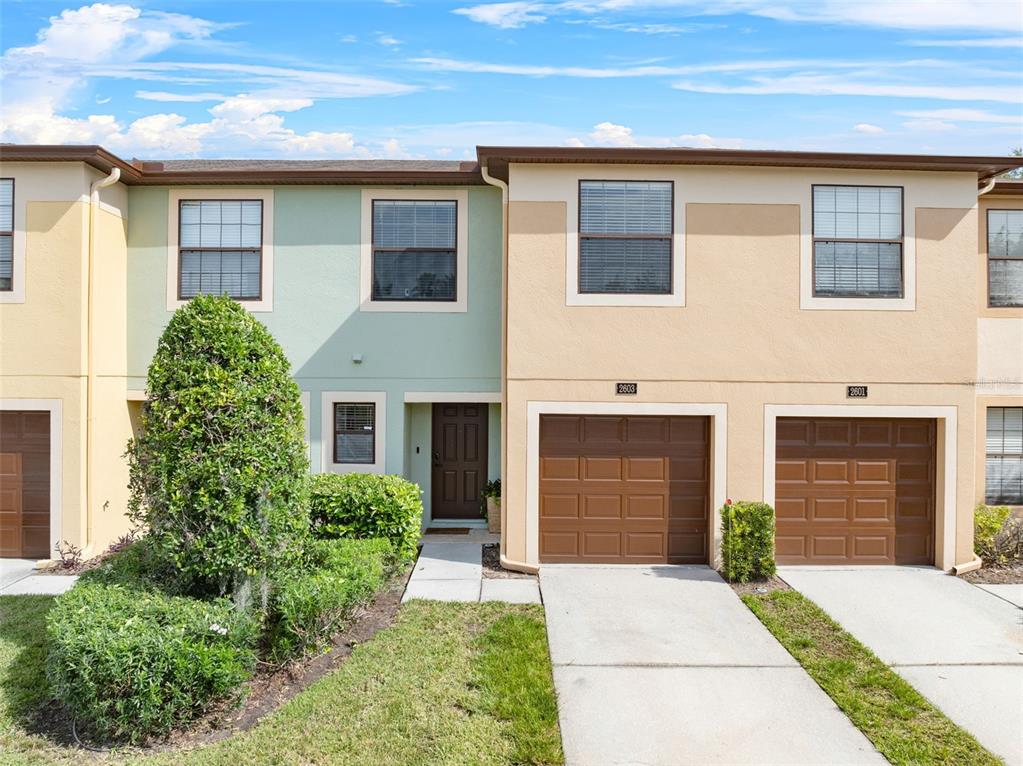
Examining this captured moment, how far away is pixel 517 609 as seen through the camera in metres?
7.52

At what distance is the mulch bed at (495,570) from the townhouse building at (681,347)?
0.18 metres

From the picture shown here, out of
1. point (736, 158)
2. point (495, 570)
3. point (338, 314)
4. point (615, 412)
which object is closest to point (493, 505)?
point (495, 570)

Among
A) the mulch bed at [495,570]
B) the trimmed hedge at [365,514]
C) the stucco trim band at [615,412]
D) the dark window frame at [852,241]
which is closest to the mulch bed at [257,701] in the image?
the trimmed hedge at [365,514]

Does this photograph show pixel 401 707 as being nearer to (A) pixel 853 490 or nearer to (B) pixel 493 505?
(B) pixel 493 505

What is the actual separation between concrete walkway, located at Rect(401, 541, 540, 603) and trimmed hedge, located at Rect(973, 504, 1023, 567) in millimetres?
6367

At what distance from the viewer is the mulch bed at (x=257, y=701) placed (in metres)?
5.06

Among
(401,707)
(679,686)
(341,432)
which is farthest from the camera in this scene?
(341,432)

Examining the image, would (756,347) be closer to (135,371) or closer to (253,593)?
(253,593)

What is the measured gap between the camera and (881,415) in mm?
9008

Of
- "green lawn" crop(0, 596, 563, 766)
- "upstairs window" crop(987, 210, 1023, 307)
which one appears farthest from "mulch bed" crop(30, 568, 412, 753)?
"upstairs window" crop(987, 210, 1023, 307)

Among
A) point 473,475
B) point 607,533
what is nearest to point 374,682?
point 607,533

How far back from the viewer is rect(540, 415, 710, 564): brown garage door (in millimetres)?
9195

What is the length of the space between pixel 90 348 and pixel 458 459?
5684 mm

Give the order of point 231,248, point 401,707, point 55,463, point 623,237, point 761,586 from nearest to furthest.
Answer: point 401,707, point 761,586, point 623,237, point 55,463, point 231,248
